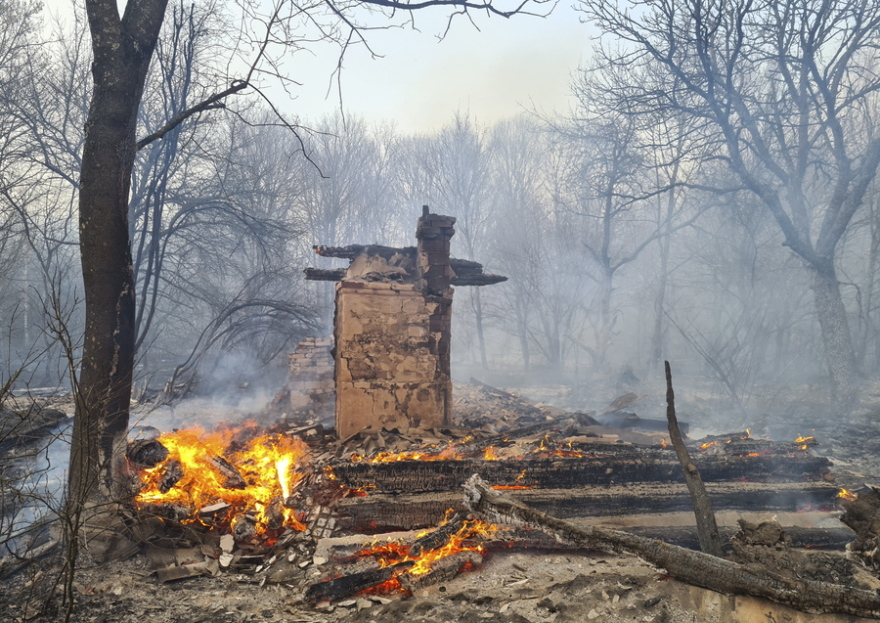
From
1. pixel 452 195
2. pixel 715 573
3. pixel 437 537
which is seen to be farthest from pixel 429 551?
pixel 452 195

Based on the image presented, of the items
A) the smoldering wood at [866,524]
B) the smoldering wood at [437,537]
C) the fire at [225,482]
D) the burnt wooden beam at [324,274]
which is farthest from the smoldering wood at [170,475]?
the smoldering wood at [866,524]

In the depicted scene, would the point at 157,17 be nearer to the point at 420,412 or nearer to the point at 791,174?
the point at 420,412

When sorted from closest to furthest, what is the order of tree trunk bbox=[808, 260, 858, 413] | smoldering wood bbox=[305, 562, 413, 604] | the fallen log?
the fallen log, smoldering wood bbox=[305, 562, 413, 604], tree trunk bbox=[808, 260, 858, 413]

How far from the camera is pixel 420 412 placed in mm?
8219

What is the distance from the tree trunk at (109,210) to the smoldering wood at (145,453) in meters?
0.98

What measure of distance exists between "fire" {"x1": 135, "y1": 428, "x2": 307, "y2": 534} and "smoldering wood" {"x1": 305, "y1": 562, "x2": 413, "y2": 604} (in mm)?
1358

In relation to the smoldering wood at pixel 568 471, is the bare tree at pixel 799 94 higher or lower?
higher

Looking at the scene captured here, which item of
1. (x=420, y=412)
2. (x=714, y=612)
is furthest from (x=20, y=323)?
(x=714, y=612)

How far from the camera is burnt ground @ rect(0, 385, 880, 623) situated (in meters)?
3.21

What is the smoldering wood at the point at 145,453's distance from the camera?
5.54 m

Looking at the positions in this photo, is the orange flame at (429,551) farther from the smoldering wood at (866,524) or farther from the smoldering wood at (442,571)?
the smoldering wood at (866,524)

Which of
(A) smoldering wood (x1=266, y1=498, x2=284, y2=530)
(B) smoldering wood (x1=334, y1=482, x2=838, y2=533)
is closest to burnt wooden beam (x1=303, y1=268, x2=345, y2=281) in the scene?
(A) smoldering wood (x1=266, y1=498, x2=284, y2=530)

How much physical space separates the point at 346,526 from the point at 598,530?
2.83m

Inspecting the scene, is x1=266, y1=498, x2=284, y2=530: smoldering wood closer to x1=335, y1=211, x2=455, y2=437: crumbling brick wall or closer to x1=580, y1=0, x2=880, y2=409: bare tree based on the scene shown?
x1=335, y1=211, x2=455, y2=437: crumbling brick wall
